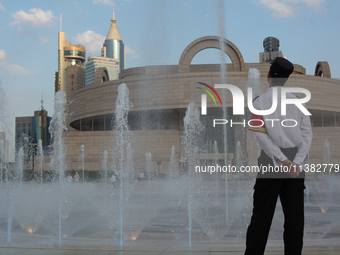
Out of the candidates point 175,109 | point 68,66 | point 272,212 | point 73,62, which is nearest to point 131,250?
point 272,212

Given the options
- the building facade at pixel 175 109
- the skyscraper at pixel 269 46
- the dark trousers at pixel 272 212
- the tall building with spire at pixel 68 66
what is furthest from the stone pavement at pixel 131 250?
the skyscraper at pixel 269 46

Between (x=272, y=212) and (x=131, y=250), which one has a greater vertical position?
(x=272, y=212)

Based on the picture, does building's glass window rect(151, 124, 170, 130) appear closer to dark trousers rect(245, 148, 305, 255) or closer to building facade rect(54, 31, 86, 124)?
dark trousers rect(245, 148, 305, 255)

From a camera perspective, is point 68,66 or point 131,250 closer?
point 131,250

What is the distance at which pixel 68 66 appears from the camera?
14788 centimetres

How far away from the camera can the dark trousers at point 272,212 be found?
226 cm

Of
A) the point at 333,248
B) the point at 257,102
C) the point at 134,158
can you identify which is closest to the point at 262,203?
the point at 257,102

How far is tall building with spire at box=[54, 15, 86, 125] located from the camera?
478 ft

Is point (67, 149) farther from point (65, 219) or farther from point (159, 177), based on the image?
point (65, 219)

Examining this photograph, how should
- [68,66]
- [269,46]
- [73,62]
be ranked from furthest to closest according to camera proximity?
→ [269,46]
[73,62]
[68,66]

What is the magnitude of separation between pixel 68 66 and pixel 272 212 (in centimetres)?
15443

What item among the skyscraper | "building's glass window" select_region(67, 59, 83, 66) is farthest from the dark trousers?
the skyscraper

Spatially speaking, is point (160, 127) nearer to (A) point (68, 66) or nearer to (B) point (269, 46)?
(A) point (68, 66)

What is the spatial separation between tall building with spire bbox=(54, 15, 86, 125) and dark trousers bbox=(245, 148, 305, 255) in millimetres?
148832
